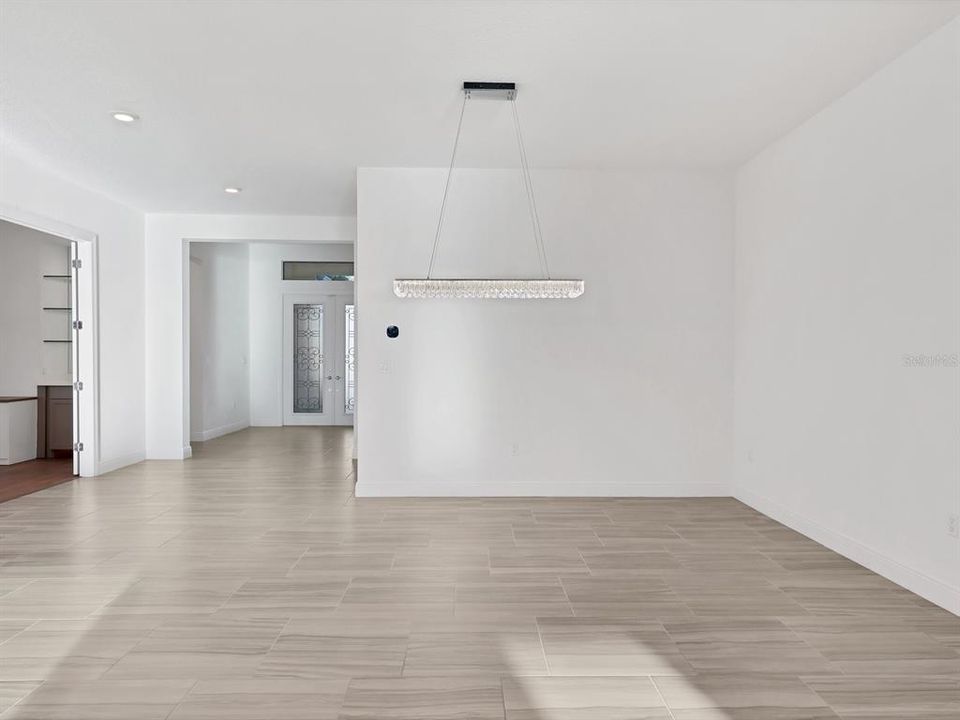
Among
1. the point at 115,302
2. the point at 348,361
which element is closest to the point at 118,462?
the point at 115,302

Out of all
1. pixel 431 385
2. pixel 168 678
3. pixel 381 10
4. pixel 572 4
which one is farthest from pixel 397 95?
pixel 168 678

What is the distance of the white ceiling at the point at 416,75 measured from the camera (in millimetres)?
3025

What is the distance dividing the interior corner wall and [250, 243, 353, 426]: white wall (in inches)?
144

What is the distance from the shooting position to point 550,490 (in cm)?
559

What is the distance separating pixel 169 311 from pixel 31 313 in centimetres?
181

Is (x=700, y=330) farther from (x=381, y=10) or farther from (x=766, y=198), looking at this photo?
(x=381, y=10)

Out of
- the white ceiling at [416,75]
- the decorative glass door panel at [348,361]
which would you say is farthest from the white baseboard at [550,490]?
the decorative glass door panel at [348,361]

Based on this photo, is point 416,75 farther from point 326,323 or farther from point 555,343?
point 326,323

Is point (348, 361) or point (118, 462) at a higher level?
point (348, 361)

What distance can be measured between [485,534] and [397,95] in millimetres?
3147

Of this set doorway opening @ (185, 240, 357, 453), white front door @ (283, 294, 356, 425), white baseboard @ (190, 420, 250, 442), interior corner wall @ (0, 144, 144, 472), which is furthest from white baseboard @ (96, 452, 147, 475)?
white front door @ (283, 294, 356, 425)

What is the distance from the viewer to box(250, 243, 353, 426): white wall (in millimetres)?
11047

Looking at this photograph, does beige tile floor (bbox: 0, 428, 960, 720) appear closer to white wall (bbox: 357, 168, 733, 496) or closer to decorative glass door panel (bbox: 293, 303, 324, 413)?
white wall (bbox: 357, 168, 733, 496)

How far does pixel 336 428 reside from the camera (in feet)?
35.6
